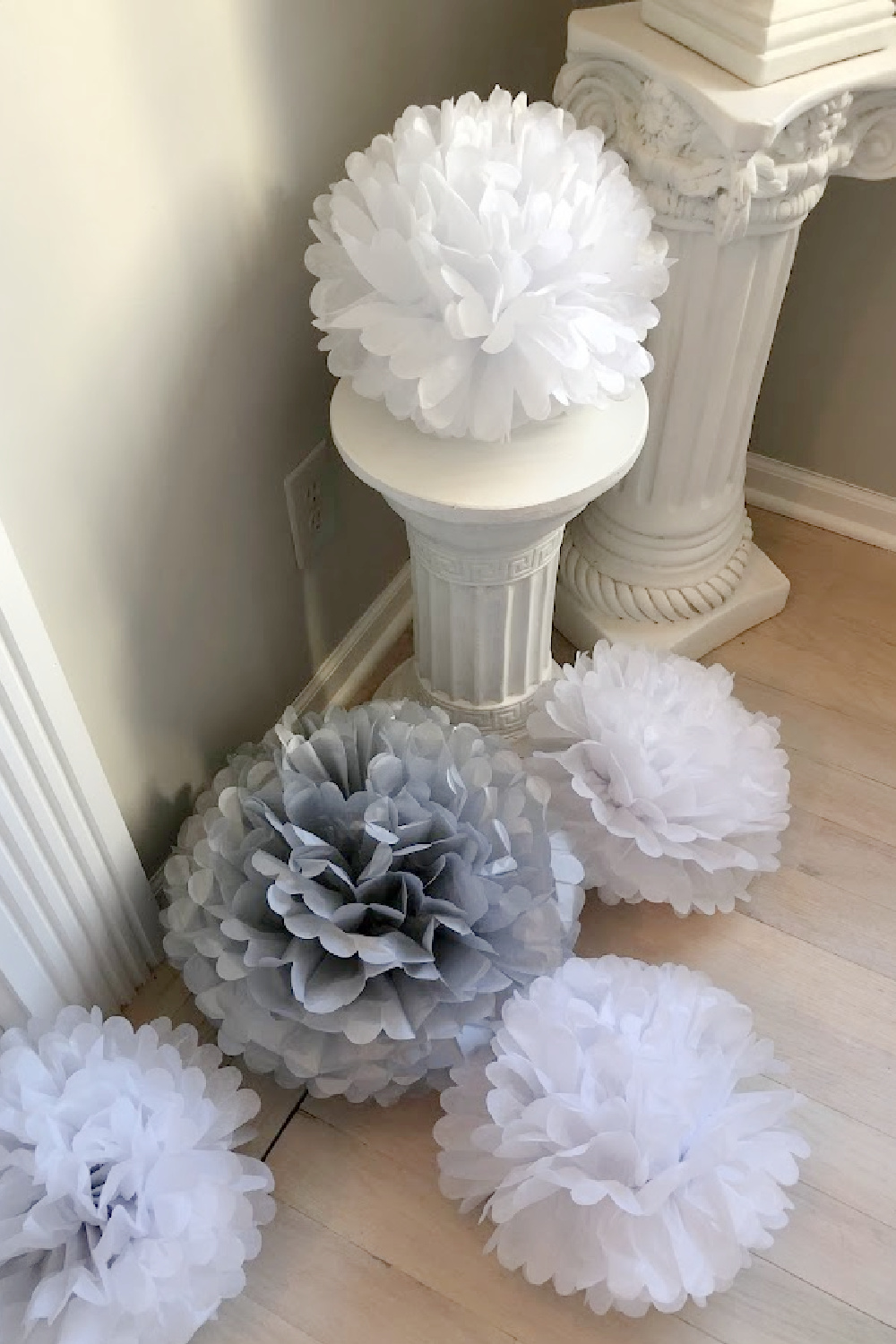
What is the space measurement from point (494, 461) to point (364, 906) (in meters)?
0.39

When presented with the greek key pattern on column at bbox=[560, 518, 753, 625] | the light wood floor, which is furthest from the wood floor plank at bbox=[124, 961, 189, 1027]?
the greek key pattern on column at bbox=[560, 518, 753, 625]

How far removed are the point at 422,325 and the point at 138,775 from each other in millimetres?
496

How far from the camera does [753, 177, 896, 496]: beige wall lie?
1.34m

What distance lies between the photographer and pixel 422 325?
856mm

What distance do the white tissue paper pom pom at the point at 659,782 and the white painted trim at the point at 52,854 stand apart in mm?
417

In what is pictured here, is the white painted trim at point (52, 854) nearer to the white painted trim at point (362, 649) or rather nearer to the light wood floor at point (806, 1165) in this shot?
the light wood floor at point (806, 1165)

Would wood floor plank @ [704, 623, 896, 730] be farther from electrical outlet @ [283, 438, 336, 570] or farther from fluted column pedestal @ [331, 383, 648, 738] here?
electrical outlet @ [283, 438, 336, 570]

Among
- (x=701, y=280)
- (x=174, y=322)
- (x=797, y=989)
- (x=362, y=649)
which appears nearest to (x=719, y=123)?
(x=701, y=280)

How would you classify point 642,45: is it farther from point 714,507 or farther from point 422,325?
point 714,507

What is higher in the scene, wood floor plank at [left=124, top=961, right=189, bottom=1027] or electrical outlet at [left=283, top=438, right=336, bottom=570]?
electrical outlet at [left=283, top=438, right=336, bottom=570]

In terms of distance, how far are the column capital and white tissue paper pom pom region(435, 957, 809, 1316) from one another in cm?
72

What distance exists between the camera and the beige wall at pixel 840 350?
134 cm

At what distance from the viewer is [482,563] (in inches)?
41.0

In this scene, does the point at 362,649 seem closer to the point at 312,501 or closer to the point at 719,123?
the point at 312,501
